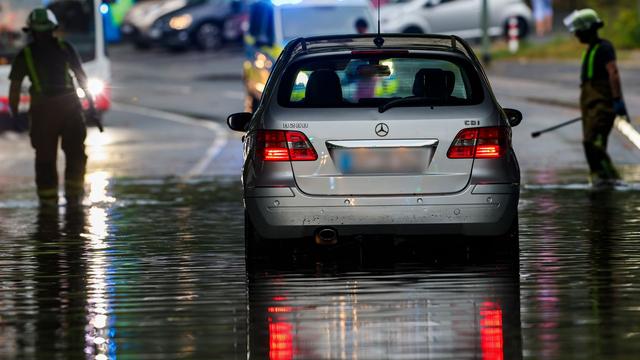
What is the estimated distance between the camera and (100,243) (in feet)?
46.6

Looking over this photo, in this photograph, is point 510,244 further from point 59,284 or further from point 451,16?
point 451,16

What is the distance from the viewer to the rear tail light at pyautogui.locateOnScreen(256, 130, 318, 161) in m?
11.7

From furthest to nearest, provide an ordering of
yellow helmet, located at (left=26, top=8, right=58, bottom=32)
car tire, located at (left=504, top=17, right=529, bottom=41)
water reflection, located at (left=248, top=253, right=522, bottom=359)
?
car tire, located at (left=504, top=17, right=529, bottom=41) → yellow helmet, located at (left=26, top=8, right=58, bottom=32) → water reflection, located at (left=248, top=253, right=522, bottom=359)

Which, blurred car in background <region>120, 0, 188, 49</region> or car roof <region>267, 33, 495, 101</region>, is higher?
car roof <region>267, 33, 495, 101</region>

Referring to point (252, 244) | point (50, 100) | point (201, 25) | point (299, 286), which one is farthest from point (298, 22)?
point (201, 25)

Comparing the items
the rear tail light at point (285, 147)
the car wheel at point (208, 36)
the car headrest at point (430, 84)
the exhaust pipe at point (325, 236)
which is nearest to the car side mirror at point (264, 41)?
the car headrest at point (430, 84)

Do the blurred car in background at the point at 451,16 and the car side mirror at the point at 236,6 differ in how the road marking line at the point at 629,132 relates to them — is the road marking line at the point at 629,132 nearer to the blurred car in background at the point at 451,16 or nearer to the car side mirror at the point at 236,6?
the blurred car in background at the point at 451,16

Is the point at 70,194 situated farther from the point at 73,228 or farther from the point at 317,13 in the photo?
the point at 317,13

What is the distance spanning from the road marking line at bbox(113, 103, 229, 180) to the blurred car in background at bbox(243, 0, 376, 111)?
82 centimetres

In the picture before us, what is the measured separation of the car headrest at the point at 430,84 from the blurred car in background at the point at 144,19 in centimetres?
4187

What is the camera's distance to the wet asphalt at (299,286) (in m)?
9.24

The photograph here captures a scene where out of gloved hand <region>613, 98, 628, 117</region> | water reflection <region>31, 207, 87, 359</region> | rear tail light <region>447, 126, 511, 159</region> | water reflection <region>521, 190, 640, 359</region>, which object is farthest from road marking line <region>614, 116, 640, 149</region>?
rear tail light <region>447, 126, 511, 159</region>

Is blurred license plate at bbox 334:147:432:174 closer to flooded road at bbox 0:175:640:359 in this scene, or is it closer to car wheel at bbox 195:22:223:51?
flooded road at bbox 0:175:640:359

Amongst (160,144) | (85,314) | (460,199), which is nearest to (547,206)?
(460,199)
